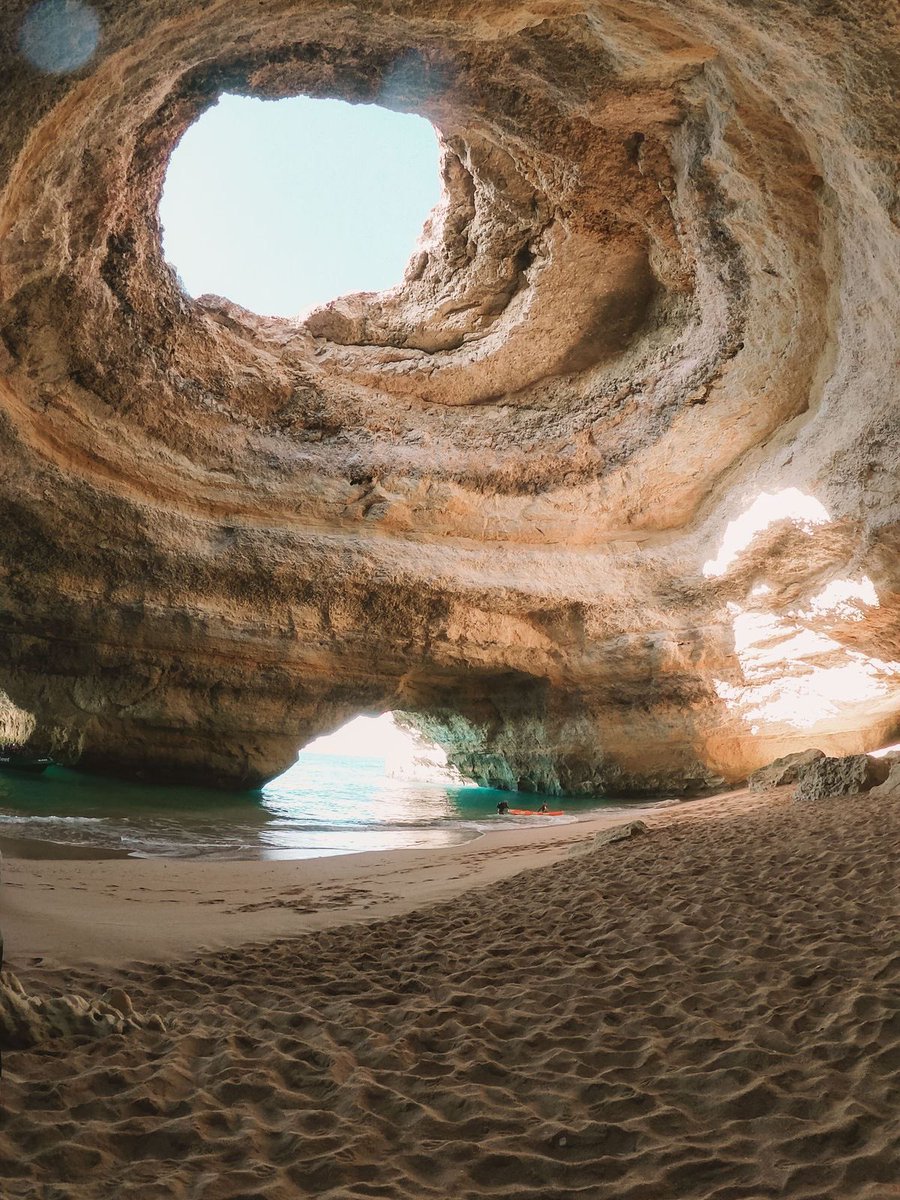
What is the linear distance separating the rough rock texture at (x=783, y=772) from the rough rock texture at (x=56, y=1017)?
1048 centimetres

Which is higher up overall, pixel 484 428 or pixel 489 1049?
pixel 484 428

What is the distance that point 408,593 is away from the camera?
536 inches

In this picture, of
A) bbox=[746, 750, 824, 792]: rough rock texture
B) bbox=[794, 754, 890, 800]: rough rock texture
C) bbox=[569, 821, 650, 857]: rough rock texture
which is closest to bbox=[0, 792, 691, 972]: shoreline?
bbox=[569, 821, 650, 857]: rough rock texture

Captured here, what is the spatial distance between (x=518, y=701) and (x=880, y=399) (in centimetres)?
885

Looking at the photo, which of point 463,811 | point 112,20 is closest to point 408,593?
point 463,811

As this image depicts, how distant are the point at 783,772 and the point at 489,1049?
10130 millimetres

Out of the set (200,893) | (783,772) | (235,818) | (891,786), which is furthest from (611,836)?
(235,818)

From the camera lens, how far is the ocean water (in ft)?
32.2

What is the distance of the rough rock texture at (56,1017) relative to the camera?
3.07 m

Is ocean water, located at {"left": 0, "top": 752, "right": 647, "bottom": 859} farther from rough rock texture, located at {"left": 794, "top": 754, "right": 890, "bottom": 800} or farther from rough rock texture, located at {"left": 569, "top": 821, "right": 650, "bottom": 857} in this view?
rough rock texture, located at {"left": 794, "top": 754, "right": 890, "bottom": 800}

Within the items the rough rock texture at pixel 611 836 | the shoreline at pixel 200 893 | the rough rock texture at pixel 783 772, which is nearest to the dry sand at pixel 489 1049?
the shoreline at pixel 200 893

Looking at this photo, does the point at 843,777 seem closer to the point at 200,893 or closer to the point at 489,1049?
the point at 200,893

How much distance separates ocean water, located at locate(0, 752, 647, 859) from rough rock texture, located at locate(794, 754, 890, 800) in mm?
4443

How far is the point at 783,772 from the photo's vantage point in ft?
39.8
